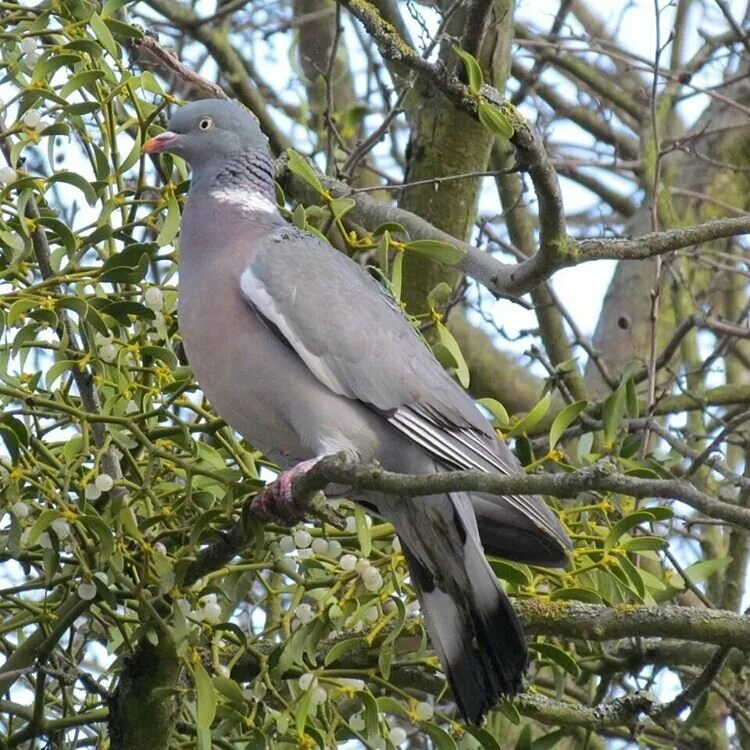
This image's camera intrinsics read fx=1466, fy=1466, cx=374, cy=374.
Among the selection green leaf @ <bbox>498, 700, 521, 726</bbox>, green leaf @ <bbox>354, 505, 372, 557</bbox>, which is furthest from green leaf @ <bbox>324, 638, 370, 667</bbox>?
green leaf @ <bbox>498, 700, 521, 726</bbox>

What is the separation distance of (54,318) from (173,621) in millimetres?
534

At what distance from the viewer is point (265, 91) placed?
5.13 meters

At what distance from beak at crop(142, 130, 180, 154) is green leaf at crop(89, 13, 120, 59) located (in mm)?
189

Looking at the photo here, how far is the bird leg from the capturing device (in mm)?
2408

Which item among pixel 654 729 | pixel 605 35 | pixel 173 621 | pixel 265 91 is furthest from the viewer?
pixel 605 35

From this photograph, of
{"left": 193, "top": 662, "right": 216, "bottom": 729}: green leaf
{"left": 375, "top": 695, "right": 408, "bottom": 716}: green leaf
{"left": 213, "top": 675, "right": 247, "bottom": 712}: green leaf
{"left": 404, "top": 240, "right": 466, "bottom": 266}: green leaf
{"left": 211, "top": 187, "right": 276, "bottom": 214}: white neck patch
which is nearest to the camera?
{"left": 193, "top": 662, "right": 216, "bottom": 729}: green leaf

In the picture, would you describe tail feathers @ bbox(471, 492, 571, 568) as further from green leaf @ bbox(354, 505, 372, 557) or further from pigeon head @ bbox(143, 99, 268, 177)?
pigeon head @ bbox(143, 99, 268, 177)

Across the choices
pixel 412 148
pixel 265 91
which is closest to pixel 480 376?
pixel 412 148

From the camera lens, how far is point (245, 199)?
308 centimetres

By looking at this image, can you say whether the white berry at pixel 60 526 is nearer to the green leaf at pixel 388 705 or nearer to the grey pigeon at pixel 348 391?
the grey pigeon at pixel 348 391

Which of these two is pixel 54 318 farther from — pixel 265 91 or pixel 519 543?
pixel 265 91

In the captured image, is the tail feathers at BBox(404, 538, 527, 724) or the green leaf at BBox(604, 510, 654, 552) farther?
the tail feathers at BBox(404, 538, 527, 724)

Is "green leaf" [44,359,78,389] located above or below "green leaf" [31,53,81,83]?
below

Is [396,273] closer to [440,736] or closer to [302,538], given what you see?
[302,538]
